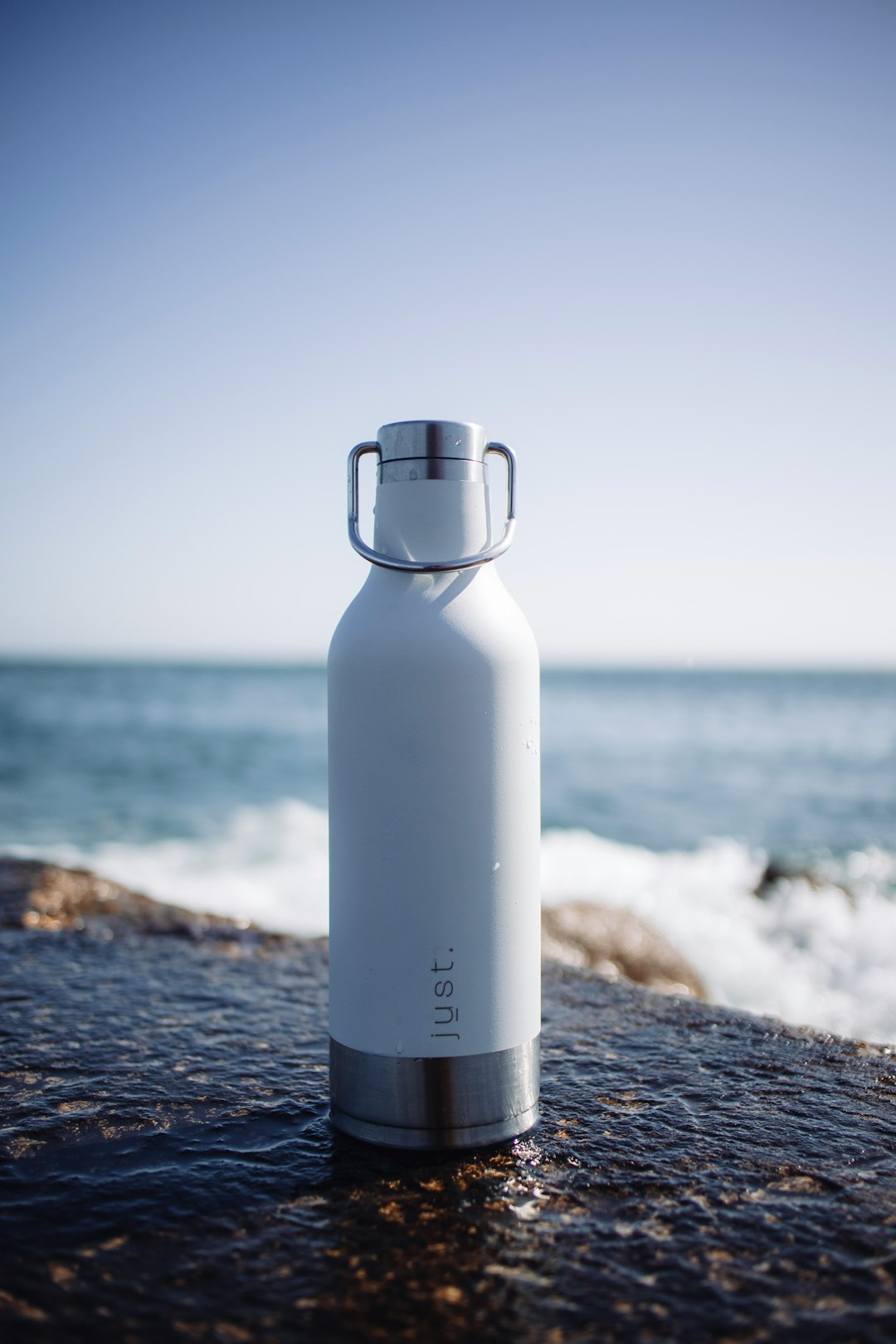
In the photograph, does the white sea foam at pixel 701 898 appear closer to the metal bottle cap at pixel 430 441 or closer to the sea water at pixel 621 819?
the sea water at pixel 621 819

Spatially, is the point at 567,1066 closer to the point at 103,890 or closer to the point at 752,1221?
the point at 752,1221

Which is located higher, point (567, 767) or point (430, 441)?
point (430, 441)

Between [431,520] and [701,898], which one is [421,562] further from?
[701,898]

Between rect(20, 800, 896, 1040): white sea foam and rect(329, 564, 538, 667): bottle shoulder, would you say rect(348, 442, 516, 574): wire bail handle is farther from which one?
rect(20, 800, 896, 1040): white sea foam

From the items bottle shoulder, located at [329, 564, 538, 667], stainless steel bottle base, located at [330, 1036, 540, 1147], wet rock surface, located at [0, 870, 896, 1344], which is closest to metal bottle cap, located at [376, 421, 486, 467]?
bottle shoulder, located at [329, 564, 538, 667]

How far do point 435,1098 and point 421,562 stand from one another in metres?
0.91

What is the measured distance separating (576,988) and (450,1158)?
1.07 meters

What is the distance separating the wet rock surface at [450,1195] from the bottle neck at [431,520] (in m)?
1.04

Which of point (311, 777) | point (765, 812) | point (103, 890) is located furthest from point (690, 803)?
point (103, 890)

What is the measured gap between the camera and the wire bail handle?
1.72 metres

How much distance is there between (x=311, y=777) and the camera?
2181 centimetres

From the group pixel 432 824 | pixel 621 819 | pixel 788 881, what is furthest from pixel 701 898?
pixel 432 824

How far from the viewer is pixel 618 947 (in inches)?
251

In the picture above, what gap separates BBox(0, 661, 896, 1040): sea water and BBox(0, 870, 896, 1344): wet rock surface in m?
3.99
